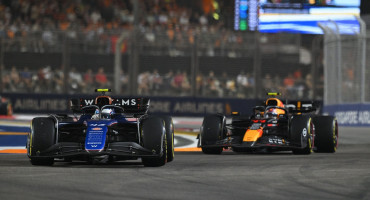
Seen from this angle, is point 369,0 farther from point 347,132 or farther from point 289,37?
point 347,132

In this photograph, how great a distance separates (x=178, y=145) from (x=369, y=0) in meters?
23.0

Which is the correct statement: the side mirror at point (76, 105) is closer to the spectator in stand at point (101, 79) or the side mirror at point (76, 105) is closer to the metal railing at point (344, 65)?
the metal railing at point (344, 65)

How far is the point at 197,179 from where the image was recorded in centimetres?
859

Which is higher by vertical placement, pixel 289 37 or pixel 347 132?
pixel 289 37

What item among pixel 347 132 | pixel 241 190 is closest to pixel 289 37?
pixel 347 132

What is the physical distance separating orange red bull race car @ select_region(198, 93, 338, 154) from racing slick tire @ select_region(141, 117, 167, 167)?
114 inches

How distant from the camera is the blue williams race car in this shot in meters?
10.2

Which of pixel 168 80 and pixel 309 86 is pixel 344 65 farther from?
pixel 168 80

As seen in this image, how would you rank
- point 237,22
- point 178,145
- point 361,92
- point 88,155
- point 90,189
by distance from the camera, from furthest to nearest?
point 237,22 < point 361,92 < point 178,145 < point 88,155 < point 90,189

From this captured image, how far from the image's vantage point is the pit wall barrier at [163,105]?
27172 mm

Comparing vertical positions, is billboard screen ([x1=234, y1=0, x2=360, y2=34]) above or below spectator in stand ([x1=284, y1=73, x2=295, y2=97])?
above

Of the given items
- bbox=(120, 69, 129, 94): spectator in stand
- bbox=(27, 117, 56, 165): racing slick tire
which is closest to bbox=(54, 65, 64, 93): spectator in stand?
bbox=(120, 69, 129, 94): spectator in stand

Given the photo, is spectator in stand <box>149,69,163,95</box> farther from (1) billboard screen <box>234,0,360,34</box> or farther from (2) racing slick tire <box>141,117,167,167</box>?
(2) racing slick tire <box>141,117,167,167</box>

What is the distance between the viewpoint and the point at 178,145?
1606 centimetres
